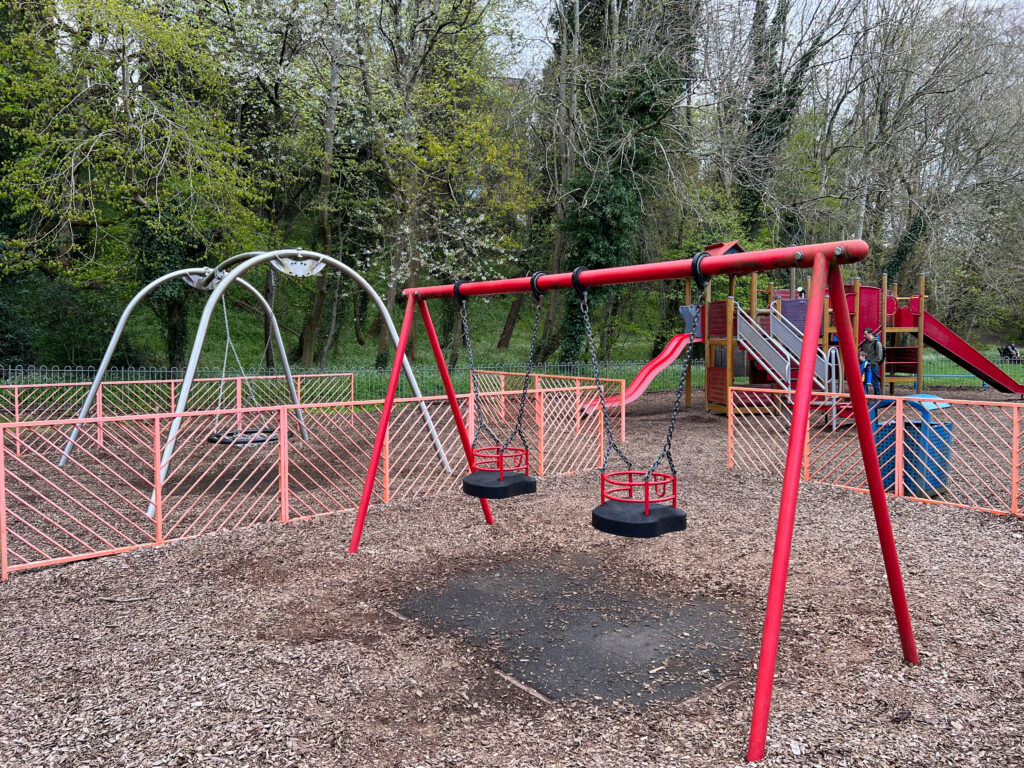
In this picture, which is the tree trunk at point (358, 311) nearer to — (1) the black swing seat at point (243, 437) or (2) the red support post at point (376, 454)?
(1) the black swing seat at point (243, 437)

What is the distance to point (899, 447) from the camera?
23.3 ft

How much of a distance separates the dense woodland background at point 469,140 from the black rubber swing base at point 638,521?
11.8m

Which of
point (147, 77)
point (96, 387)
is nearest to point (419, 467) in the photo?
point (96, 387)

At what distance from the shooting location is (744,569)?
5070mm

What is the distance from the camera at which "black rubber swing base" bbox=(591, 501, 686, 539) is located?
3.54 meters

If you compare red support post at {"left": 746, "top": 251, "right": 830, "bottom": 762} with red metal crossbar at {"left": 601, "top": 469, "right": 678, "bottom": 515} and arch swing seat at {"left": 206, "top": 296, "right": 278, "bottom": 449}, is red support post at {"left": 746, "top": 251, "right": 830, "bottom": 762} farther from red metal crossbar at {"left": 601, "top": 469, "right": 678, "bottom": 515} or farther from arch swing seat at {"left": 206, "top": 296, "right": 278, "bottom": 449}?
arch swing seat at {"left": 206, "top": 296, "right": 278, "bottom": 449}

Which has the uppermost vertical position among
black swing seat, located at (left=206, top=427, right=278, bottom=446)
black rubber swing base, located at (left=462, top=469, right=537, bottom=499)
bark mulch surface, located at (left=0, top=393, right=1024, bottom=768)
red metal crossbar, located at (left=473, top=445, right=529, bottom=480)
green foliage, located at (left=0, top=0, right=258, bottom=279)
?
green foliage, located at (left=0, top=0, right=258, bottom=279)

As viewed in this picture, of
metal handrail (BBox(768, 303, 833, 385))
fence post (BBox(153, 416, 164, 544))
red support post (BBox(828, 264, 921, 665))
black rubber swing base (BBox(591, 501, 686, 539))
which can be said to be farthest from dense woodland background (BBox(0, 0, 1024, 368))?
red support post (BBox(828, 264, 921, 665))

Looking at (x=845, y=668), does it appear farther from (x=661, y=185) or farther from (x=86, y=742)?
(x=661, y=185)

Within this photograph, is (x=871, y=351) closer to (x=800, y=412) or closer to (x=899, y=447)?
(x=899, y=447)

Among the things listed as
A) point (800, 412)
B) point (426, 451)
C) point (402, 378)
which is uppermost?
point (800, 412)

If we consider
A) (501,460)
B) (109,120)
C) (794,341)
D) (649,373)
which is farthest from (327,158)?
(501,460)

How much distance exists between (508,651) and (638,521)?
3.45 ft

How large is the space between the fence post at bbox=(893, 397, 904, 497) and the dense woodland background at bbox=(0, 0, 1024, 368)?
989 centimetres
